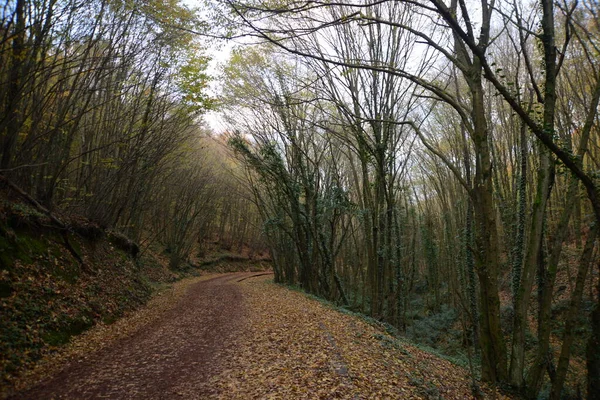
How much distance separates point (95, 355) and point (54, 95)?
18.5 feet

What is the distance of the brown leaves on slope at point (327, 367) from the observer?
444cm

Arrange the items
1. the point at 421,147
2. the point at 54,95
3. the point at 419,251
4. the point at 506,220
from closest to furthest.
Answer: the point at 54,95
the point at 506,220
the point at 421,147
the point at 419,251

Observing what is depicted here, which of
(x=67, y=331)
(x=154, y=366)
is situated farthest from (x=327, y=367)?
(x=67, y=331)

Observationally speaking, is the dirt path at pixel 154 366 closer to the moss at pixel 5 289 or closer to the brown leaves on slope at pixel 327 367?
the brown leaves on slope at pixel 327 367

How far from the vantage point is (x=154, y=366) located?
5223mm

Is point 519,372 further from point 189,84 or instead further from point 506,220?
point 189,84

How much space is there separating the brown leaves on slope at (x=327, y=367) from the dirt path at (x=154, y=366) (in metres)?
0.39

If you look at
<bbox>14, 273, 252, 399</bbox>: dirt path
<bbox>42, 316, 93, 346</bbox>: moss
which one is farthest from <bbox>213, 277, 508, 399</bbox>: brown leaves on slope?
<bbox>42, 316, 93, 346</bbox>: moss

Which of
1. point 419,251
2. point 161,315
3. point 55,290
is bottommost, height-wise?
point 161,315

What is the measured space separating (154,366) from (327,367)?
2625 mm

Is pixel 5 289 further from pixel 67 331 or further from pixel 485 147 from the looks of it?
pixel 485 147

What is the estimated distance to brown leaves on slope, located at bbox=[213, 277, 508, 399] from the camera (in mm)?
4441

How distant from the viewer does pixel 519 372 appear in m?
5.85

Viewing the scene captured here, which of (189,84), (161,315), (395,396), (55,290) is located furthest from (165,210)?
(395,396)
